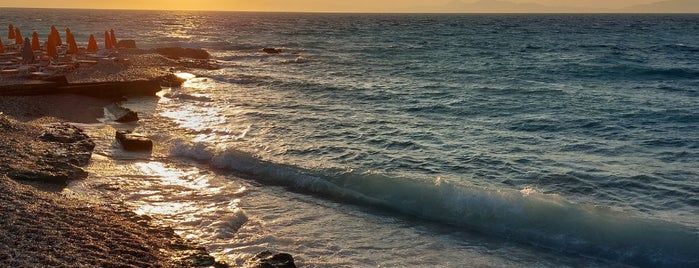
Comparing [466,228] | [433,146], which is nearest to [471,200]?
[466,228]

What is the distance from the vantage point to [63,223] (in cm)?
866

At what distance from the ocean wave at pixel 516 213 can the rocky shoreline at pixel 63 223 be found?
4038mm

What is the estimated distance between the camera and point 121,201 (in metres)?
11.1

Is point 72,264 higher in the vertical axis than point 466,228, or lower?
higher

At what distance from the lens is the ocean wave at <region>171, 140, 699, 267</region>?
9859mm

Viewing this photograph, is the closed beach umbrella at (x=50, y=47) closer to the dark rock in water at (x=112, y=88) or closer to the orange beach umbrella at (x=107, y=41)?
the dark rock in water at (x=112, y=88)

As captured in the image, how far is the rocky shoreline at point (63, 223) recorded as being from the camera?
7.59 metres

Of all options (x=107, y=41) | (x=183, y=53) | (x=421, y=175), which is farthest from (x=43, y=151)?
(x=183, y=53)

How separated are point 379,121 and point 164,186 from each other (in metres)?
9.49

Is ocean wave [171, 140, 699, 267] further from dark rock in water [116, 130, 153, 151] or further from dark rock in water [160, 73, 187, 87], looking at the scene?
→ dark rock in water [160, 73, 187, 87]

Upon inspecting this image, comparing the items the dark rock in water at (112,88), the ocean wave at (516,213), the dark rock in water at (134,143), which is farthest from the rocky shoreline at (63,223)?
the dark rock in water at (112,88)

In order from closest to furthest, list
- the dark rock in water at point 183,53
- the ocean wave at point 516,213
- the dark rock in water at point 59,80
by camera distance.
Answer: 1. the ocean wave at point 516,213
2. the dark rock in water at point 59,80
3. the dark rock in water at point 183,53

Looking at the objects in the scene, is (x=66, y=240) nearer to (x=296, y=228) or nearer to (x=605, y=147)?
(x=296, y=228)

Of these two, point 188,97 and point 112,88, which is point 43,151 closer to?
point 112,88
